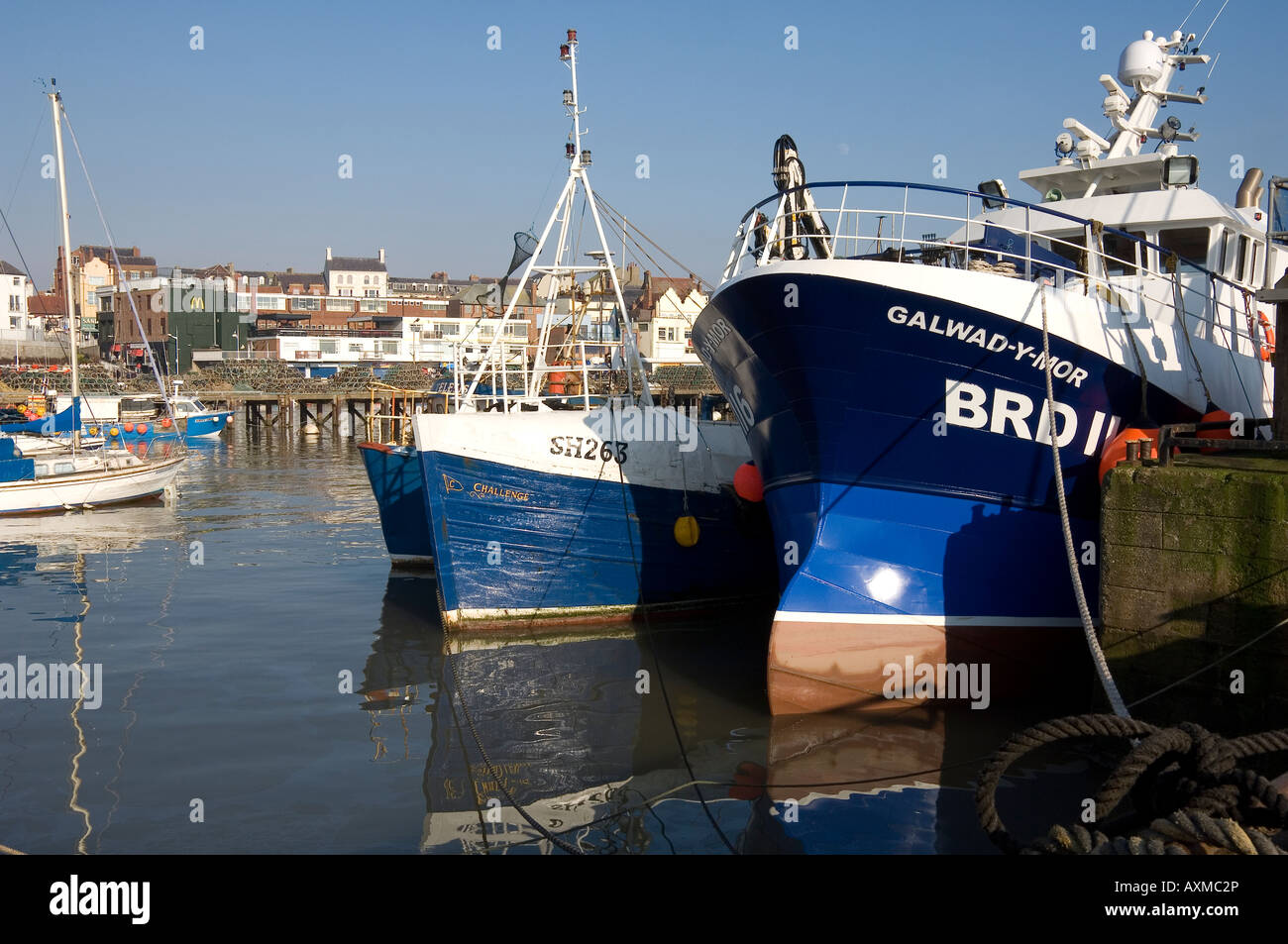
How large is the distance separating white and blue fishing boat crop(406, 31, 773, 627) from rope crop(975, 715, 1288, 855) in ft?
30.5

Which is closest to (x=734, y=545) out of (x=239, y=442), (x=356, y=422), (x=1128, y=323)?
(x=1128, y=323)

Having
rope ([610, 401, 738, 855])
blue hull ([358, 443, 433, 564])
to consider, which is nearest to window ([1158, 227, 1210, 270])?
rope ([610, 401, 738, 855])

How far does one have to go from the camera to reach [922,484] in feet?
34.4

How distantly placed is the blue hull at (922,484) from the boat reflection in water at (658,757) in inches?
29.7

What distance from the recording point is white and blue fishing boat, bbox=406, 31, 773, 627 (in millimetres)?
13609

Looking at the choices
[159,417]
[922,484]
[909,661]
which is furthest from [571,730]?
[159,417]

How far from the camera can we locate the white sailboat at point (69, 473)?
24.3 meters

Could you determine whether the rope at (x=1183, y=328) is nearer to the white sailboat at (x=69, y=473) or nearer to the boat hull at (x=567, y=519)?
the boat hull at (x=567, y=519)

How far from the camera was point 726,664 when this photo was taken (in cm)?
1267

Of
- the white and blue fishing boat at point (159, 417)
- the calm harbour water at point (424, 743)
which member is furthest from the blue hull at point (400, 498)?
the white and blue fishing boat at point (159, 417)

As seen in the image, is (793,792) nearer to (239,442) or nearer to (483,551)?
(483,551)

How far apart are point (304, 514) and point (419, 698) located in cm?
1473

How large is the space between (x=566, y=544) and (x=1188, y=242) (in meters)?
8.80

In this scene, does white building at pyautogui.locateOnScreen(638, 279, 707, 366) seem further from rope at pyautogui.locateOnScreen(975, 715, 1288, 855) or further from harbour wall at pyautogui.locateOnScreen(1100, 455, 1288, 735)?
rope at pyautogui.locateOnScreen(975, 715, 1288, 855)
